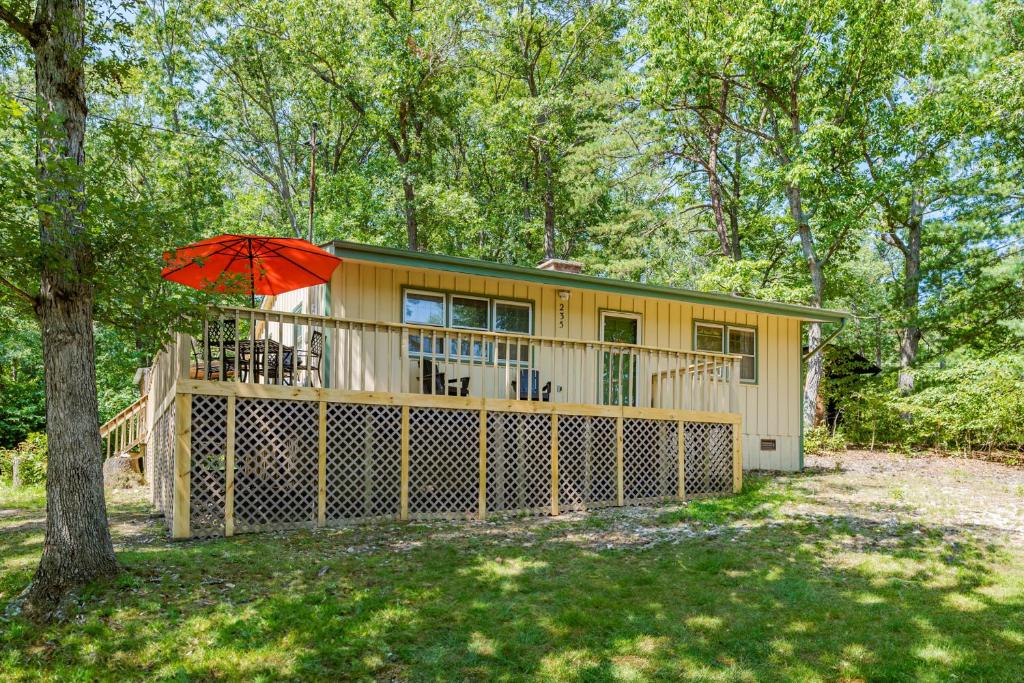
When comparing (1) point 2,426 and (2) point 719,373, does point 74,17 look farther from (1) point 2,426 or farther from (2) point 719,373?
(1) point 2,426

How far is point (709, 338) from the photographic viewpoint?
483 inches

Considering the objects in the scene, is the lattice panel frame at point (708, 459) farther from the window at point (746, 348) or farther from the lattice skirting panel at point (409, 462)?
the window at point (746, 348)

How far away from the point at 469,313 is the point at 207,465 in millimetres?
4366

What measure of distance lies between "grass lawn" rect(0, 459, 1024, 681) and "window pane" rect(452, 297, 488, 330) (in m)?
3.35

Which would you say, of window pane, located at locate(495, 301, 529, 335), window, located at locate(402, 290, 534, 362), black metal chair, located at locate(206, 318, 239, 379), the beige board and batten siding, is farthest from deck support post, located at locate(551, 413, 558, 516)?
black metal chair, located at locate(206, 318, 239, 379)

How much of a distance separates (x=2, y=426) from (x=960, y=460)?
2177 cm

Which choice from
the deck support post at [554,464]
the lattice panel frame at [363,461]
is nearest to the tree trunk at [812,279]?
the deck support post at [554,464]

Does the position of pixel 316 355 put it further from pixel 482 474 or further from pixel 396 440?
pixel 482 474

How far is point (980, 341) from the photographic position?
19562 millimetres

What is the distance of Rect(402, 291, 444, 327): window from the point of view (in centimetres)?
988

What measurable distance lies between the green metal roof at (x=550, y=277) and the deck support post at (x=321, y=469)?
6.87 feet

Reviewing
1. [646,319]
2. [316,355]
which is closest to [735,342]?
[646,319]

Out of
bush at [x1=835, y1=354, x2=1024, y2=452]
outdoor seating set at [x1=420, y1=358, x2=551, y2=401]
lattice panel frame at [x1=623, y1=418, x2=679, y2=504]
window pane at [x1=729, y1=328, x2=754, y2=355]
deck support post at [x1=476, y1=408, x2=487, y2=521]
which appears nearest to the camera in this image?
deck support post at [x1=476, y1=408, x2=487, y2=521]

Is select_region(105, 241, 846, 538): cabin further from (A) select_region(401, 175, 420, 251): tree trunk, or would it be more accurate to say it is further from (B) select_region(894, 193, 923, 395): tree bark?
(B) select_region(894, 193, 923, 395): tree bark
